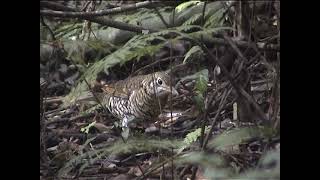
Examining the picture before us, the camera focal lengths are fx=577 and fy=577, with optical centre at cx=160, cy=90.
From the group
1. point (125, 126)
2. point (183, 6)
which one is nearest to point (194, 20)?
point (183, 6)

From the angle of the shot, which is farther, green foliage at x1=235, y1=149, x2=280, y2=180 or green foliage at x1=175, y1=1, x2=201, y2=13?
green foliage at x1=175, y1=1, x2=201, y2=13

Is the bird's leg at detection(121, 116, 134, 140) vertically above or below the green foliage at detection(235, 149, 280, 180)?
above

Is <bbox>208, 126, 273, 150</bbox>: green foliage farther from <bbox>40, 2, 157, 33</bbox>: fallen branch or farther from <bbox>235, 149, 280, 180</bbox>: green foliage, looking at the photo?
<bbox>40, 2, 157, 33</bbox>: fallen branch

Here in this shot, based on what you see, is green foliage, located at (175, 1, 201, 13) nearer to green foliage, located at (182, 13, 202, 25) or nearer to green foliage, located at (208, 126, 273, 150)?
green foliage, located at (182, 13, 202, 25)

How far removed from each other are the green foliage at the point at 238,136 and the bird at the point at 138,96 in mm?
223

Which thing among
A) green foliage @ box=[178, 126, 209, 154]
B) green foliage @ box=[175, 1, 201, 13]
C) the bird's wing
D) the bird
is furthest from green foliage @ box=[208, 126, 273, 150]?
green foliage @ box=[175, 1, 201, 13]

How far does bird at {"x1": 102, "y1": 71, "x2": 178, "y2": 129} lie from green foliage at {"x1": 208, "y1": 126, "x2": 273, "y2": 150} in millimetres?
223

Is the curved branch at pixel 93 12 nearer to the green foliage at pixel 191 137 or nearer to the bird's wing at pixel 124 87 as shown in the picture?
the bird's wing at pixel 124 87

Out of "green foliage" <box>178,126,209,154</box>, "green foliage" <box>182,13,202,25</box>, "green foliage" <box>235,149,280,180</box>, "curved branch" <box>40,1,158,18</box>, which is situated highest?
"curved branch" <box>40,1,158,18</box>

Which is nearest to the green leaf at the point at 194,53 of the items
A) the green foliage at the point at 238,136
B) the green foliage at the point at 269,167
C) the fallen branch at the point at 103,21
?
the fallen branch at the point at 103,21

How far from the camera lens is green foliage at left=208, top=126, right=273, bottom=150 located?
74.4 inches

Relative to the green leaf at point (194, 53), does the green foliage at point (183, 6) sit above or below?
above

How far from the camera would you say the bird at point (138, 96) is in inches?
79.6
